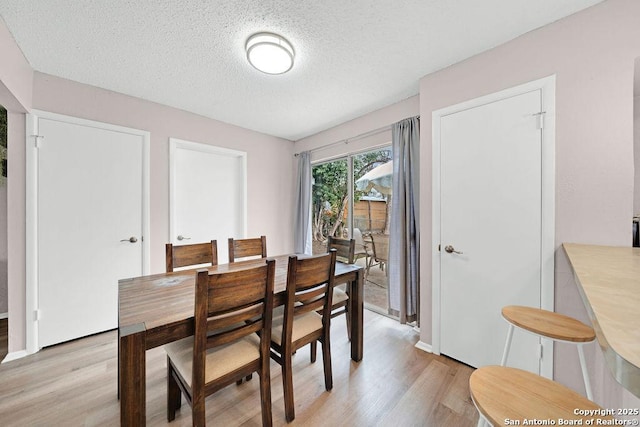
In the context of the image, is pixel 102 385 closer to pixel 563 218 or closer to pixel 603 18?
pixel 563 218

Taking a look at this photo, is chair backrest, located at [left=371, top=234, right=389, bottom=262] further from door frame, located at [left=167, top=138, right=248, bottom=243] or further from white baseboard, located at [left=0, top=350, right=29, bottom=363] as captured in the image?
white baseboard, located at [left=0, top=350, right=29, bottom=363]

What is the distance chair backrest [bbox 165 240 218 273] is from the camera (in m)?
1.91

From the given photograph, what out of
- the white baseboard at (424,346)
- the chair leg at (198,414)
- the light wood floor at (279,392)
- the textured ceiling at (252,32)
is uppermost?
the textured ceiling at (252,32)

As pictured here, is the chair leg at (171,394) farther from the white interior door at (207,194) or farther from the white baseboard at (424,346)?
the white baseboard at (424,346)

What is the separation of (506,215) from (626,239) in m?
0.54

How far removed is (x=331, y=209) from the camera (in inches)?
145

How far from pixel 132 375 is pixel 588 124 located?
104 inches

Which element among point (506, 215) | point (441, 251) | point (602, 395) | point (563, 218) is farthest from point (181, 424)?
point (563, 218)

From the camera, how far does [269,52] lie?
1708 mm

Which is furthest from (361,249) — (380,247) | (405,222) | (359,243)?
(405,222)

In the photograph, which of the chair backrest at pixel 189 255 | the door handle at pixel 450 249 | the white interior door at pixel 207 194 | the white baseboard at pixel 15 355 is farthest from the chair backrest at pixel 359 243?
the white baseboard at pixel 15 355

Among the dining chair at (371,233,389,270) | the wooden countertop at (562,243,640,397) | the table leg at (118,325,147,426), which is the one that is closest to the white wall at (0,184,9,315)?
the table leg at (118,325,147,426)

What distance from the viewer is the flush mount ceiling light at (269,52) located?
166cm

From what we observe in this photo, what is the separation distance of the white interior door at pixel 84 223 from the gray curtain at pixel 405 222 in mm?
2695
